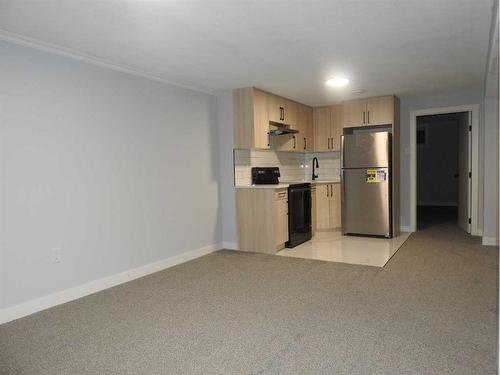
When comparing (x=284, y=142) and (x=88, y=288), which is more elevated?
(x=284, y=142)

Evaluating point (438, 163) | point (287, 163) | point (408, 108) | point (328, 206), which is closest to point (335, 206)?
point (328, 206)

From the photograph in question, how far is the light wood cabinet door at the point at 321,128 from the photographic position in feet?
21.8

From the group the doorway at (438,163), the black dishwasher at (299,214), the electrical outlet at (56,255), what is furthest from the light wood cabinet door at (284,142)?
the doorway at (438,163)

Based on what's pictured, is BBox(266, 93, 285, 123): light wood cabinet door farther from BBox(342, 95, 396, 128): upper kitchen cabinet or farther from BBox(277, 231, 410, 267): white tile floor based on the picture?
BBox(277, 231, 410, 267): white tile floor

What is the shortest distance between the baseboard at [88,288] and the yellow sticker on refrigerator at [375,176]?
2.80 metres

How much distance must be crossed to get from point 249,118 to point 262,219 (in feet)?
4.51

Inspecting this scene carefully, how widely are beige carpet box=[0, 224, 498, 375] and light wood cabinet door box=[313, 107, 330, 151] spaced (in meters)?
3.03

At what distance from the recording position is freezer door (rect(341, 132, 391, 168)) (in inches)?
222

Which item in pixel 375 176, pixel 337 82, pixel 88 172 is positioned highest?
pixel 337 82

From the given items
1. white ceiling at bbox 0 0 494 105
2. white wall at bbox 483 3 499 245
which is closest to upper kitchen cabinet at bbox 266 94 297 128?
white ceiling at bbox 0 0 494 105

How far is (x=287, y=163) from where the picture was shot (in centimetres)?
652

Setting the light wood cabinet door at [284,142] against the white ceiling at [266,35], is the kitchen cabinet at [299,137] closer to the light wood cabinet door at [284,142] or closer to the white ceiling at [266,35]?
the light wood cabinet door at [284,142]

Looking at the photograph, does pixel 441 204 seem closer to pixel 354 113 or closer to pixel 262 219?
pixel 354 113

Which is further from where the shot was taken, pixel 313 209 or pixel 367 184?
pixel 313 209
